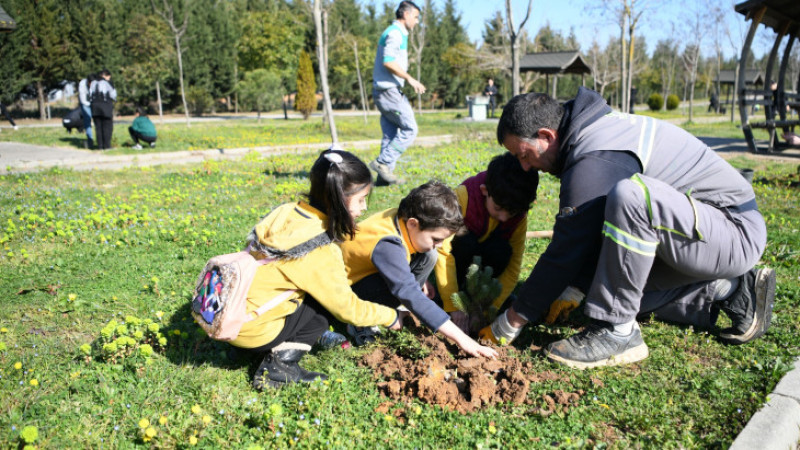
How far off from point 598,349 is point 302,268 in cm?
155

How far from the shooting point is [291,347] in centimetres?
270

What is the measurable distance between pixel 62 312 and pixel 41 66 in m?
29.0

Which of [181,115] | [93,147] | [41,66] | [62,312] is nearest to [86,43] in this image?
[41,66]

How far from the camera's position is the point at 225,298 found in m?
2.42

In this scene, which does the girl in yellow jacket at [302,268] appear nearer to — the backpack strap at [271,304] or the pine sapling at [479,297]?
the backpack strap at [271,304]

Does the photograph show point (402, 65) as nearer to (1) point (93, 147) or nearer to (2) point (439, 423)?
Result: (2) point (439, 423)

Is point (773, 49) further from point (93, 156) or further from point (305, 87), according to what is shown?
point (305, 87)

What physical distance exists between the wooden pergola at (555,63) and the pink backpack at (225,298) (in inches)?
981

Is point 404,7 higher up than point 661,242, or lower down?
higher up

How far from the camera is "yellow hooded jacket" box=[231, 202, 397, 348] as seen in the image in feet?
8.30

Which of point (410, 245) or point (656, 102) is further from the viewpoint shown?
point (656, 102)

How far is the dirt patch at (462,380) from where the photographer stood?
8.05 feet

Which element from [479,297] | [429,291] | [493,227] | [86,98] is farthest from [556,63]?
[479,297]

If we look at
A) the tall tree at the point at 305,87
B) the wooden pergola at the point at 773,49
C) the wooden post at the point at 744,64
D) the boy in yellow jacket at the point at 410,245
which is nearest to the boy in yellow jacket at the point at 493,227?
the boy in yellow jacket at the point at 410,245
